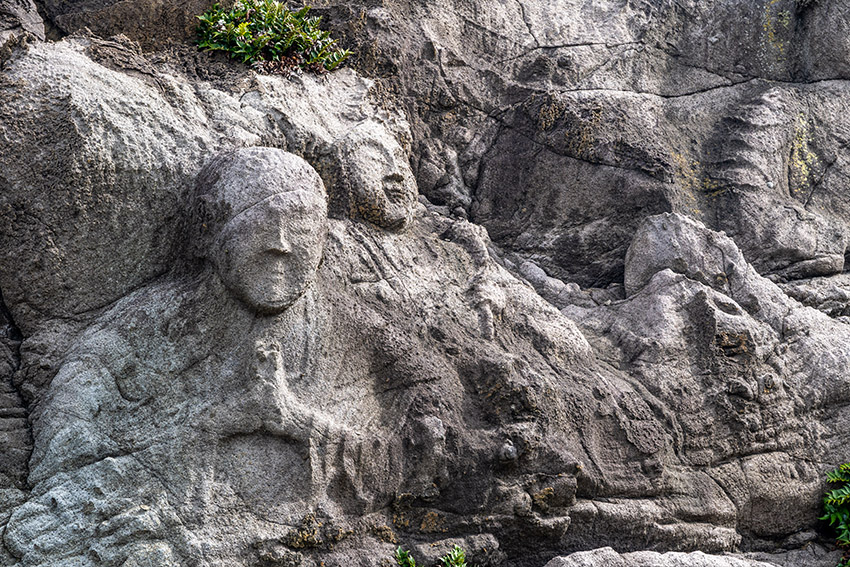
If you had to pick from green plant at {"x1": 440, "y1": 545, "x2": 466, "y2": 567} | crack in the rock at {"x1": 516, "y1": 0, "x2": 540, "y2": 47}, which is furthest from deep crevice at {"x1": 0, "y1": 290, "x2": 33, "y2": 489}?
crack in the rock at {"x1": 516, "y1": 0, "x2": 540, "y2": 47}

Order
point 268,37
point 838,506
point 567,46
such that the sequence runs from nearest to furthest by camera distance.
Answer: point 838,506, point 268,37, point 567,46

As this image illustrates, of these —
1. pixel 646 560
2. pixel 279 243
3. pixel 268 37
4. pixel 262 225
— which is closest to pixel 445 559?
pixel 646 560

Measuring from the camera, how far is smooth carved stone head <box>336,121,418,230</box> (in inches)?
259

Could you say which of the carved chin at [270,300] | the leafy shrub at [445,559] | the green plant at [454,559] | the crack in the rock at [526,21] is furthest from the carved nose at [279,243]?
the crack in the rock at [526,21]

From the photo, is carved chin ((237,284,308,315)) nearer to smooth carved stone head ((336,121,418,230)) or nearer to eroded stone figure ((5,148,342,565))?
eroded stone figure ((5,148,342,565))

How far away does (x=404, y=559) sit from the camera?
18.1 feet

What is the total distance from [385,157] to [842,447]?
13.8 feet

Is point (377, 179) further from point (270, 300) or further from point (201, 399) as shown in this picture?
point (201, 399)

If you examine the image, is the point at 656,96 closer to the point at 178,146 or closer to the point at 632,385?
the point at 632,385

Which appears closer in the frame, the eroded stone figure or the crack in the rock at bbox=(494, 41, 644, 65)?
the eroded stone figure

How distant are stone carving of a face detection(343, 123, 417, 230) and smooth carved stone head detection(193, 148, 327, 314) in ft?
2.14

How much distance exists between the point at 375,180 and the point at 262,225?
4.27ft

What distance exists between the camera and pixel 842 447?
7.07 meters

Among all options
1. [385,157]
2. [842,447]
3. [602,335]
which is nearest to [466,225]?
[385,157]
